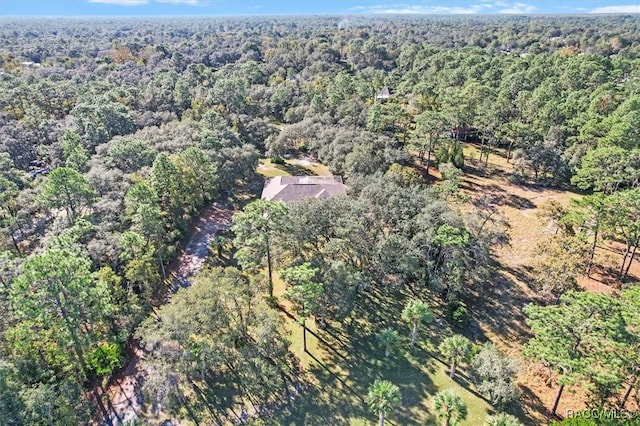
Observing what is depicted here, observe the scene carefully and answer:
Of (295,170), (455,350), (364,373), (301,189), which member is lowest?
(364,373)

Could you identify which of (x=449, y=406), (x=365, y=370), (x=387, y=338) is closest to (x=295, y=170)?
(x=387, y=338)

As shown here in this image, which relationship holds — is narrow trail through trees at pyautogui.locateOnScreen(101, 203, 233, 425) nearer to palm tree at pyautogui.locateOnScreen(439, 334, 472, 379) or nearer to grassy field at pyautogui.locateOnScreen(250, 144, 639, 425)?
grassy field at pyautogui.locateOnScreen(250, 144, 639, 425)

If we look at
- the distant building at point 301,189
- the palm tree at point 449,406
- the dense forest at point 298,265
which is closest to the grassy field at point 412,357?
the dense forest at point 298,265

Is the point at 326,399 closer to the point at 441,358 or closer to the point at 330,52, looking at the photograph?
the point at 441,358

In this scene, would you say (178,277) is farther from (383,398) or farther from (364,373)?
(383,398)

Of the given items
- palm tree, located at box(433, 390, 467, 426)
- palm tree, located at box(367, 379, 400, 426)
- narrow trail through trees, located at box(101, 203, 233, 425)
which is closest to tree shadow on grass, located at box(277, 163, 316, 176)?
narrow trail through trees, located at box(101, 203, 233, 425)

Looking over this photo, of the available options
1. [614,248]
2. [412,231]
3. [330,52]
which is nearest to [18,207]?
[412,231]

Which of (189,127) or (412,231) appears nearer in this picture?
(412,231)
